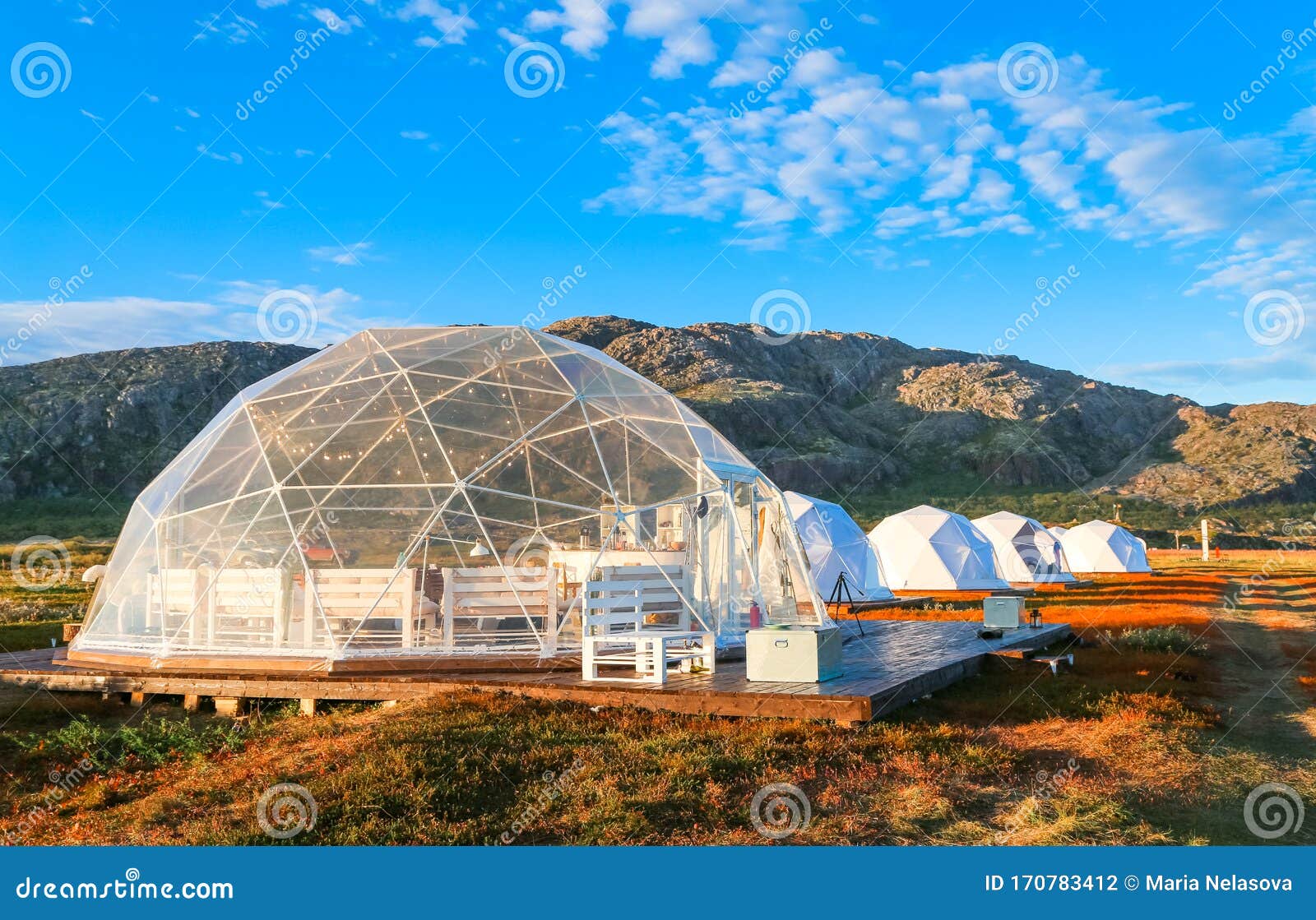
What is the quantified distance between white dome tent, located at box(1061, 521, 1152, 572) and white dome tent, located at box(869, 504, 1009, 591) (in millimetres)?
14402

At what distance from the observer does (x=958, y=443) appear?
106m

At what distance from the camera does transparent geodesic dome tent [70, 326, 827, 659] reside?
13062mm

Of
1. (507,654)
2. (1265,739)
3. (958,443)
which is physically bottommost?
(1265,739)

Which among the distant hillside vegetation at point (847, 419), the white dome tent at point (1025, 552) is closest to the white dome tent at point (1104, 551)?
the white dome tent at point (1025, 552)

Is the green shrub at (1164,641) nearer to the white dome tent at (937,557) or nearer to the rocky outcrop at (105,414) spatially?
the white dome tent at (937,557)

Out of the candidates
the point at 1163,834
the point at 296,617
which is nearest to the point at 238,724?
the point at 296,617

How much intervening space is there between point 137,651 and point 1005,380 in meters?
125

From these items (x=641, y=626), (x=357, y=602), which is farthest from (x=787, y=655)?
(x=357, y=602)

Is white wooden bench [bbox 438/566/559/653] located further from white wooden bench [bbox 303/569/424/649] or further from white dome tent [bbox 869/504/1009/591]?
white dome tent [bbox 869/504/1009/591]

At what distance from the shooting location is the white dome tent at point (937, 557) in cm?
3528

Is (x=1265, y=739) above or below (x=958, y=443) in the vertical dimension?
below

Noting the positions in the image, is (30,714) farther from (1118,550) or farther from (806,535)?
(1118,550)

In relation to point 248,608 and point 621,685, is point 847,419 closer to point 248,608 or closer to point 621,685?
point 248,608

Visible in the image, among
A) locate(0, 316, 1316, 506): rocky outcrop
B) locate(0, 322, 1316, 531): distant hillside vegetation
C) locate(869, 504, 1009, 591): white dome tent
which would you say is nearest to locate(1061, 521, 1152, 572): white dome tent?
locate(869, 504, 1009, 591): white dome tent
